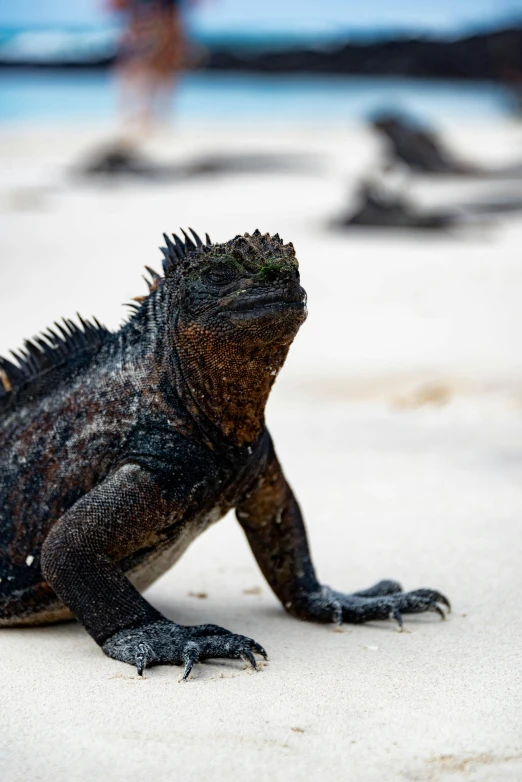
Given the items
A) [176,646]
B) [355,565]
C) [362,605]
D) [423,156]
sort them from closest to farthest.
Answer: [176,646] < [362,605] < [355,565] < [423,156]

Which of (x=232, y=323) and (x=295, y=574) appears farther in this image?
(x=295, y=574)

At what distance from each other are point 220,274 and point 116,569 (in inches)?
40.4

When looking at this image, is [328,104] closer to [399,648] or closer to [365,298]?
[365,298]

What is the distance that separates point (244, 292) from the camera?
11.6 feet

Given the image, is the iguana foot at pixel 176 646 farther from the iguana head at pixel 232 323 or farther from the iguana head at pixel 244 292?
the iguana head at pixel 244 292

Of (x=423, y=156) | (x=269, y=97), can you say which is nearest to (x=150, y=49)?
(x=423, y=156)

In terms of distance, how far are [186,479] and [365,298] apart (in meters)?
8.38

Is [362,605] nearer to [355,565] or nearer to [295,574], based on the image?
[295,574]

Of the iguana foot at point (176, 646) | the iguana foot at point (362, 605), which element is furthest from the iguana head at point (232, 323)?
the iguana foot at point (362, 605)

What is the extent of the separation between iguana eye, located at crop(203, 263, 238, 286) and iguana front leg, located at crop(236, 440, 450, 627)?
79cm

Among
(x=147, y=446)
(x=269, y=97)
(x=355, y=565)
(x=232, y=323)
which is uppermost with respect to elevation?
(x=269, y=97)

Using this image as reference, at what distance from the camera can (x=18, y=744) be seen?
297cm

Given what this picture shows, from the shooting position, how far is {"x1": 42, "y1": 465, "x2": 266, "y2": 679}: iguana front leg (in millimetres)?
3607

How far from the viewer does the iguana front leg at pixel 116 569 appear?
3.61m
